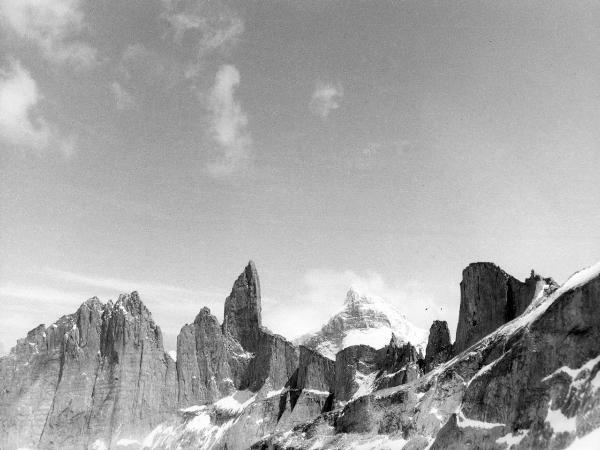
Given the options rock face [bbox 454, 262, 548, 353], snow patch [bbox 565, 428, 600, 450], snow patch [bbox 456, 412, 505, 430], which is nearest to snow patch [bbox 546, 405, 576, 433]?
snow patch [bbox 565, 428, 600, 450]

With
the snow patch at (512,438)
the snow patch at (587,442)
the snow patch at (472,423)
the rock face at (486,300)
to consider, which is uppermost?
the rock face at (486,300)

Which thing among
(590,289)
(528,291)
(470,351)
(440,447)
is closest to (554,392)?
(590,289)

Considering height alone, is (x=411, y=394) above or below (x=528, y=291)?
below

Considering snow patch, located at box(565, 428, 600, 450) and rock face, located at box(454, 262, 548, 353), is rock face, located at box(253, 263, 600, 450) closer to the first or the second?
snow patch, located at box(565, 428, 600, 450)

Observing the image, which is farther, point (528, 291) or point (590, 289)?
point (528, 291)

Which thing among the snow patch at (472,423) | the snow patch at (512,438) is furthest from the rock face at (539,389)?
the snow patch at (472,423)

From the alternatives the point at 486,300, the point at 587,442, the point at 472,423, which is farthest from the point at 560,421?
the point at 486,300

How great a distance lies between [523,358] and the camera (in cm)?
11406

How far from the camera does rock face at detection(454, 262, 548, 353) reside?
589ft

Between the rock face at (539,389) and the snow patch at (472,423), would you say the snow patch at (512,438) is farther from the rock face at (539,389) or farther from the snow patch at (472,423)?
the snow patch at (472,423)

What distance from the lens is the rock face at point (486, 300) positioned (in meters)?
180

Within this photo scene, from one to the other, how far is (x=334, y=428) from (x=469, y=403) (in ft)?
209

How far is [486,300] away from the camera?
187 metres

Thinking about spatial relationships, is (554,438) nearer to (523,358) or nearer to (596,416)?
(596,416)
